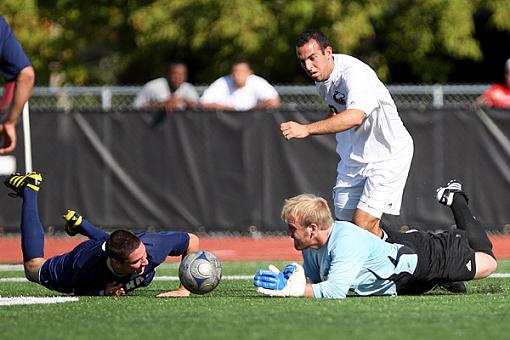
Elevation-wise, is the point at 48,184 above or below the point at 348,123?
below

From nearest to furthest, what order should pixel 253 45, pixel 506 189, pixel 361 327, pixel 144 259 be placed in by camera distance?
pixel 361 327 < pixel 144 259 < pixel 506 189 < pixel 253 45

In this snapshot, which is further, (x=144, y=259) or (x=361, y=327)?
(x=144, y=259)

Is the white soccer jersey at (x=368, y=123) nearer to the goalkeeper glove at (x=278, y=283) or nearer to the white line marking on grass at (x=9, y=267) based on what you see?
the goalkeeper glove at (x=278, y=283)

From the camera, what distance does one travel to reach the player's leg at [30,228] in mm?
9914

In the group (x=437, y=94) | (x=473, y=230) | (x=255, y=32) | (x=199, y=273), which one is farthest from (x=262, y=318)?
(x=255, y=32)

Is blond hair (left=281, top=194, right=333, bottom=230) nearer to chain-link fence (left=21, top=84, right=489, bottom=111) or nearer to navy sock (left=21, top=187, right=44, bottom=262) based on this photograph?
navy sock (left=21, top=187, right=44, bottom=262)

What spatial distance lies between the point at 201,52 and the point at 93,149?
6553 millimetres

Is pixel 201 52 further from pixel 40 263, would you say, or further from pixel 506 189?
pixel 40 263

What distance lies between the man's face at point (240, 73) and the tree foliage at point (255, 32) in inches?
171

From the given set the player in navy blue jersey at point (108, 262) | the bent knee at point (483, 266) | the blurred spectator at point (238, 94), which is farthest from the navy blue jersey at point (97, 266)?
the blurred spectator at point (238, 94)

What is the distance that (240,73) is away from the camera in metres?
16.2

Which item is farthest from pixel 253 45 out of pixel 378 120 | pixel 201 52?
pixel 378 120

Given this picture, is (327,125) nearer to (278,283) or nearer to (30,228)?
(278,283)

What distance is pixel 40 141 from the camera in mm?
16719
